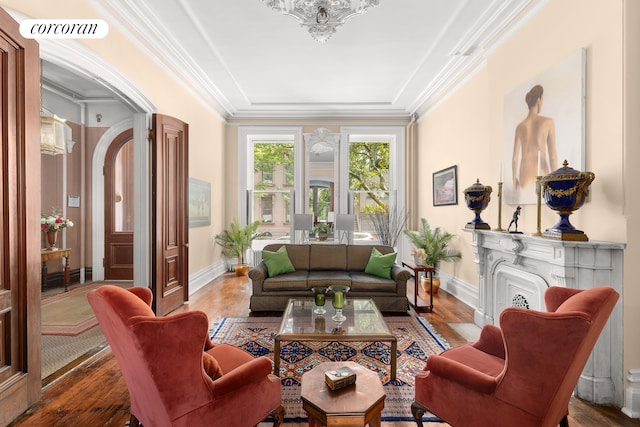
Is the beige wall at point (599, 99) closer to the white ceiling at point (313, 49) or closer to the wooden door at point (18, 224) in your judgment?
the white ceiling at point (313, 49)

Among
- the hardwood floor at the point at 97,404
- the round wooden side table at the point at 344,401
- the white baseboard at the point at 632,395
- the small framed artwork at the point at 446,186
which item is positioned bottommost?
the hardwood floor at the point at 97,404

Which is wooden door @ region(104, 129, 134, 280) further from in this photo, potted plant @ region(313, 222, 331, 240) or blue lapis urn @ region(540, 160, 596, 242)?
blue lapis urn @ region(540, 160, 596, 242)

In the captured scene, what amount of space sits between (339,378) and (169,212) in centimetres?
343

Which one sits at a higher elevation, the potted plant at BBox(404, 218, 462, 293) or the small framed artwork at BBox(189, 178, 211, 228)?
the small framed artwork at BBox(189, 178, 211, 228)

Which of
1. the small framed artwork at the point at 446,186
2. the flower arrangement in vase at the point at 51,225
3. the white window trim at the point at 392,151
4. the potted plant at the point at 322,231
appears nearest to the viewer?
the flower arrangement in vase at the point at 51,225

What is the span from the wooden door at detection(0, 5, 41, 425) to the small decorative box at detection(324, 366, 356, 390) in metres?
2.09

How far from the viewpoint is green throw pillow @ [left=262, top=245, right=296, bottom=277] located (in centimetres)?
443

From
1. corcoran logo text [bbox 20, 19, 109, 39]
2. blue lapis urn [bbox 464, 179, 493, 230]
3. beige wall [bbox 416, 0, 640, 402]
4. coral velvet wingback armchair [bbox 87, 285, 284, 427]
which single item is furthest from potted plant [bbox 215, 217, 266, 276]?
coral velvet wingback armchair [bbox 87, 285, 284, 427]

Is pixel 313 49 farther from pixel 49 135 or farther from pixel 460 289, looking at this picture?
pixel 460 289

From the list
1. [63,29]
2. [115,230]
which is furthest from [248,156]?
[63,29]

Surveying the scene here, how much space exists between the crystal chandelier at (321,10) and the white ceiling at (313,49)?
39 centimetres

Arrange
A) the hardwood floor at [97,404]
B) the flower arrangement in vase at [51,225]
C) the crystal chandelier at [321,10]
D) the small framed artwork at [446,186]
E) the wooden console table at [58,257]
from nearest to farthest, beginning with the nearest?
the hardwood floor at [97,404], the crystal chandelier at [321,10], the wooden console table at [58,257], the flower arrangement in vase at [51,225], the small framed artwork at [446,186]

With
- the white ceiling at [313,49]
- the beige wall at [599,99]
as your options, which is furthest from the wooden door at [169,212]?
the beige wall at [599,99]

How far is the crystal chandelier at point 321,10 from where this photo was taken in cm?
307
